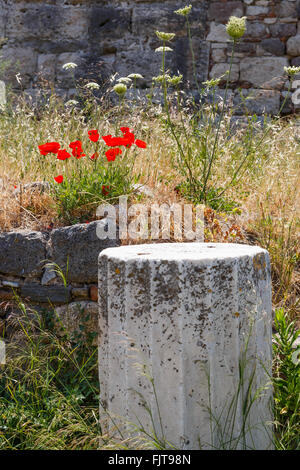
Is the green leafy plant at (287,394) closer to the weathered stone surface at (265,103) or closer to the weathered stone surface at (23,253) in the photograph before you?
the weathered stone surface at (23,253)

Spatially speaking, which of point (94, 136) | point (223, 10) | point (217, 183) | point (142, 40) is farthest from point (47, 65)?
point (94, 136)

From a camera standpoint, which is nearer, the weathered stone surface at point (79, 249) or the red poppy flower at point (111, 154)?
the weathered stone surface at point (79, 249)

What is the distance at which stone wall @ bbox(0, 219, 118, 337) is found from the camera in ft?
10.7

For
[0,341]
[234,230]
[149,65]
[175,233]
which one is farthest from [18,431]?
[149,65]

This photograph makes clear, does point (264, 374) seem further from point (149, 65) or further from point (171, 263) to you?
point (149, 65)

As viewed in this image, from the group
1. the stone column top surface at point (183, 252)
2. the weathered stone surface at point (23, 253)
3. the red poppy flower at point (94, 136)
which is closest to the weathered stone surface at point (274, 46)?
the red poppy flower at point (94, 136)

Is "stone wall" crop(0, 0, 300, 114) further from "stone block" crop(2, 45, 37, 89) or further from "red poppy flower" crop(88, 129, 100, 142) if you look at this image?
"red poppy flower" crop(88, 129, 100, 142)

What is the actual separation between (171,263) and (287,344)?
2.89 feet

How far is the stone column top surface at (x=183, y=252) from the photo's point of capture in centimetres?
209

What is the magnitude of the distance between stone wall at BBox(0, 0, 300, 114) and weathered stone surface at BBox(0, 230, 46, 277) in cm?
429

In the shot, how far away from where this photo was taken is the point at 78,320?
326cm

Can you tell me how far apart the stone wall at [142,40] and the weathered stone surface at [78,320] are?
4.64 meters

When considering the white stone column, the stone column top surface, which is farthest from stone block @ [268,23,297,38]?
the white stone column

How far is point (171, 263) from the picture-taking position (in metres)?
2.06
